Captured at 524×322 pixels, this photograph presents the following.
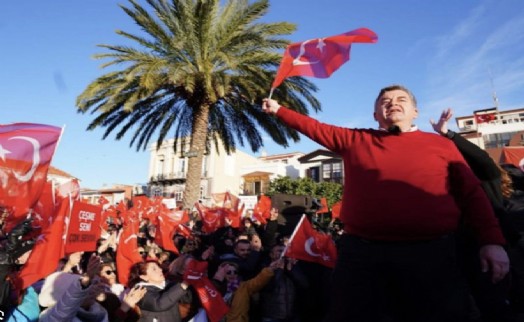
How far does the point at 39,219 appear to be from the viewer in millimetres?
4031

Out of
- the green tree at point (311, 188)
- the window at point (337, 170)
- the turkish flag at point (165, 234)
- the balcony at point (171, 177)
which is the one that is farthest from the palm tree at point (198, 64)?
the balcony at point (171, 177)

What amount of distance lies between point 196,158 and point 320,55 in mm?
10086

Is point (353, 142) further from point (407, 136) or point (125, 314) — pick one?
point (125, 314)

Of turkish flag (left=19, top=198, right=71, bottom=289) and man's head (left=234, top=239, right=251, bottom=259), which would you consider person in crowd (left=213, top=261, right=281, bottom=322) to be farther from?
turkish flag (left=19, top=198, right=71, bottom=289)

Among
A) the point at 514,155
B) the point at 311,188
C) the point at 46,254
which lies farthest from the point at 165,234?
the point at 311,188

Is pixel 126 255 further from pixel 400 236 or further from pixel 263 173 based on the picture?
pixel 263 173

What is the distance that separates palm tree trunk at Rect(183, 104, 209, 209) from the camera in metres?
12.6

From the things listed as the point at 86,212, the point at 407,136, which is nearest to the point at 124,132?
the point at 86,212

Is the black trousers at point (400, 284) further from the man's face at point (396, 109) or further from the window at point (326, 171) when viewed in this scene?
the window at point (326, 171)

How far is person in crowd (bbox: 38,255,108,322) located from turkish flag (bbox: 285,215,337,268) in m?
2.11

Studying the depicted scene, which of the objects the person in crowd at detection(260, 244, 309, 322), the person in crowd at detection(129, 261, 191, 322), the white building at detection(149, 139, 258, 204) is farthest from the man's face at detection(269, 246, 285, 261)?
the white building at detection(149, 139, 258, 204)

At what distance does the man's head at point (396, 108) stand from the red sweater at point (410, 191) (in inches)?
3.3

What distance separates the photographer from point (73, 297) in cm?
269

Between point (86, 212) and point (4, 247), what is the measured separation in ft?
6.82
